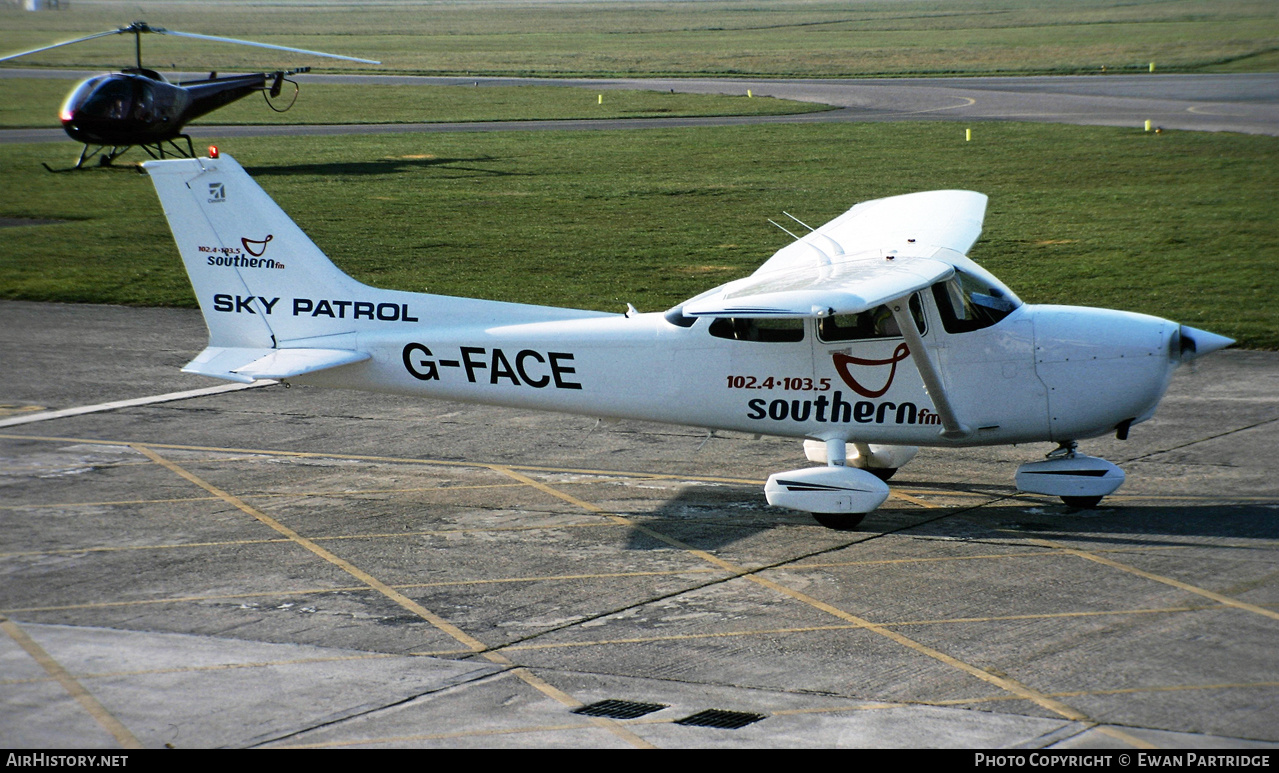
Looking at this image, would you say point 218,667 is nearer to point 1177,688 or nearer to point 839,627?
point 839,627

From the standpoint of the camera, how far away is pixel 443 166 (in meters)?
40.0

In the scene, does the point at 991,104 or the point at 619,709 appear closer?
the point at 619,709

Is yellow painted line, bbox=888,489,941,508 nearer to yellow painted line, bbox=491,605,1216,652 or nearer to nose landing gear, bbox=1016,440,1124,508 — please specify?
nose landing gear, bbox=1016,440,1124,508

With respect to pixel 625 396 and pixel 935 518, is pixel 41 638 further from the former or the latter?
pixel 935 518

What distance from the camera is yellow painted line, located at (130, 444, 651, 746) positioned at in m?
8.39

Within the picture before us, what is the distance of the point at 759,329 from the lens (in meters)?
12.4

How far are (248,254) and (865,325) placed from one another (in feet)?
20.5

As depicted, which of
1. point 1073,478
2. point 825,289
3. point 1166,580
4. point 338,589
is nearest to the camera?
point 1166,580

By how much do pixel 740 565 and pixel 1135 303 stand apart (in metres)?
12.5

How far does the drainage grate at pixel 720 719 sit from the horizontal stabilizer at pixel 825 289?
3478 millimetres

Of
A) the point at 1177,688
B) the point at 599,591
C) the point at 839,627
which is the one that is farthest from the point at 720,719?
the point at 1177,688

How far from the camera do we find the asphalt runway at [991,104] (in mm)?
47594

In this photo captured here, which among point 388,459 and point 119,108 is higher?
point 119,108
